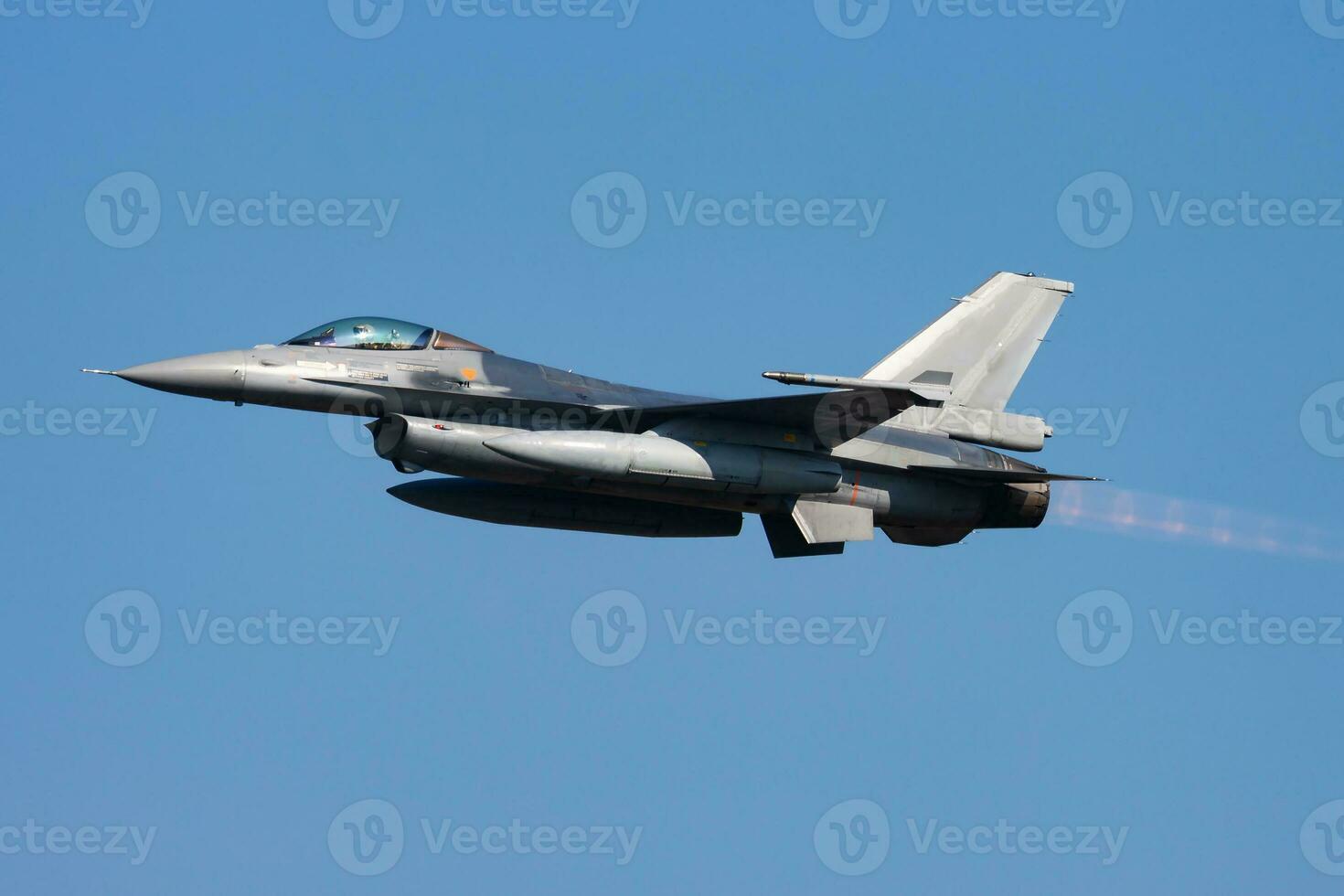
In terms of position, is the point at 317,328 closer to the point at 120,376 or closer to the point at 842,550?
the point at 120,376

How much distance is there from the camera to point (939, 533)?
22.6 metres

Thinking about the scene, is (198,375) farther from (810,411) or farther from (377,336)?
(810,411)

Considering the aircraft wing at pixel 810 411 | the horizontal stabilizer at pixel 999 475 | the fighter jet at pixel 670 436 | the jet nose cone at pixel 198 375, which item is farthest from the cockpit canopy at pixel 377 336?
the horizontal stabilizer at pixel 999 475

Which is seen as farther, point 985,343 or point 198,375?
point 985,343

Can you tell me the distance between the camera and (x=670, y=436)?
20219 mm

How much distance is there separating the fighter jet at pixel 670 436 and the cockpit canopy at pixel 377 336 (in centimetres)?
2

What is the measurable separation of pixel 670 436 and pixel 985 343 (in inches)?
220

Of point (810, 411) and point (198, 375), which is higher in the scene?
point (810, 411)

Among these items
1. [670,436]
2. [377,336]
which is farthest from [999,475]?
[377,336]

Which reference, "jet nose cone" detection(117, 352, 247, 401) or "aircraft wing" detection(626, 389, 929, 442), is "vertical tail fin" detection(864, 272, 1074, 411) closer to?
"aircraft wing" detection(626, 389, 929, 442)

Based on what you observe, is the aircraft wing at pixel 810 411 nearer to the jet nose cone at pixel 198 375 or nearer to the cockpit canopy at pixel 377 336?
the cockpit canopy at pixel 377 336

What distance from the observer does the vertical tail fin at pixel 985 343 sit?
2317cm

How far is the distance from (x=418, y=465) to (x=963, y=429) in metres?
7.43

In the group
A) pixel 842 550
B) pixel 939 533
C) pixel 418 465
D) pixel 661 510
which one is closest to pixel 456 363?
pixel 418 465
